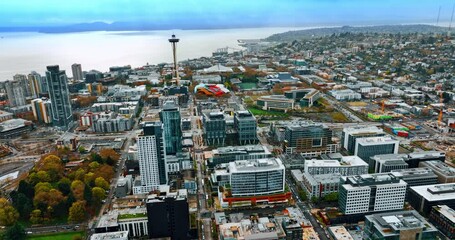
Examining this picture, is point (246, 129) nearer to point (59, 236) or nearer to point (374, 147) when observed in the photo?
point (374, 147)

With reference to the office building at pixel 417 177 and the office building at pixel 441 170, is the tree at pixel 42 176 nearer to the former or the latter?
the office building at pixel 417 177

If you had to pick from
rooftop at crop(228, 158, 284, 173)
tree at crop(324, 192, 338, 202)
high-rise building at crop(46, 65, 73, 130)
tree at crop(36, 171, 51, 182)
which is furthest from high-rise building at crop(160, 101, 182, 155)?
high-rise building at crop(46, 65, 73, 130)

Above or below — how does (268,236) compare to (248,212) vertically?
above

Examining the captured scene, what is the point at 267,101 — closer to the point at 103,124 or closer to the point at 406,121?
the point at 406,121

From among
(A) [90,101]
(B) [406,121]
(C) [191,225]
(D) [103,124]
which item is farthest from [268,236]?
(A) [90,101]

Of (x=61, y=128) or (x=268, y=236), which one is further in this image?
(x=61, y=128)
